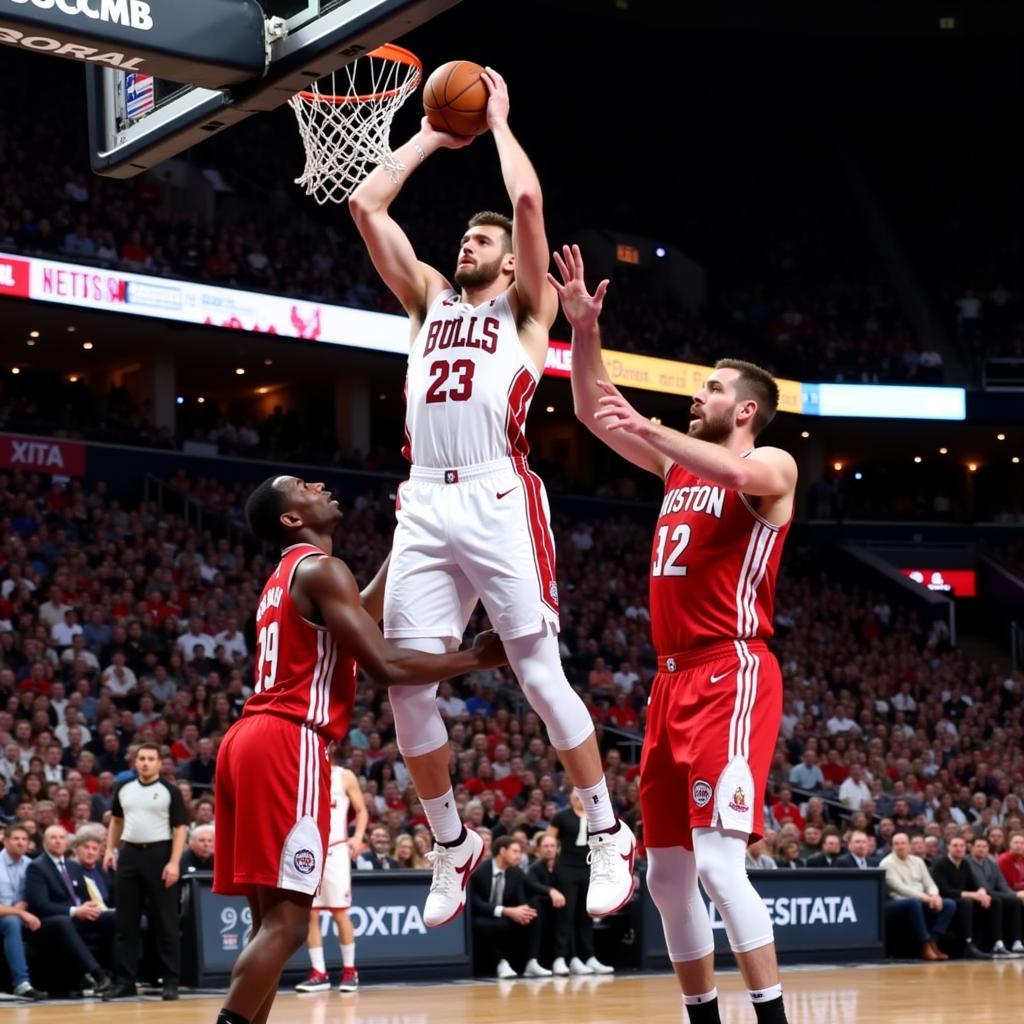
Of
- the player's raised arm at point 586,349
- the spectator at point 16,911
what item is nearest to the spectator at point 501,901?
the spectator at point 16,911

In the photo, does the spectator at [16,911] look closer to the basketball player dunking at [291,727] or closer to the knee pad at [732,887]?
the basketball player dunking at [291,727]

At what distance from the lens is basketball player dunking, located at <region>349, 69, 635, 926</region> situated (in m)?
6.19

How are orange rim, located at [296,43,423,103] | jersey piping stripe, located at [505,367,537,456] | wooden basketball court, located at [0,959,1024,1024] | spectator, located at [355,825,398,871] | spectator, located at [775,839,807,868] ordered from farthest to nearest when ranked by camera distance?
spectator, located at [775,839,807,868]
spectator, located at [355,825,398,871]
wooden basketball court, located at [0,959,1024,1024]
orange rim, located at [296,43,423,103]
jersey piping stripe, located at [505,367,537,456]

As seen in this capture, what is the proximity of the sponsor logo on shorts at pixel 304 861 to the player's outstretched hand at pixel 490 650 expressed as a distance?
0.94 m

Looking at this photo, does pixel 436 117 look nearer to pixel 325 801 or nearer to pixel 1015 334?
pixel 325 801

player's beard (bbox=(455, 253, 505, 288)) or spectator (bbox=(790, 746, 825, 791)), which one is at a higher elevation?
player's beard (bbox=(455, 253, 505, 288))

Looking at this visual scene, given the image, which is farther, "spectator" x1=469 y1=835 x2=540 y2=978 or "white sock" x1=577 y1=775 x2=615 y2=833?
"spectator" x1=469 y1=835 x2=540 y2=978

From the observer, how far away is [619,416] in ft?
20.1

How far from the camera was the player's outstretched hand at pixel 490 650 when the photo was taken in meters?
6.27

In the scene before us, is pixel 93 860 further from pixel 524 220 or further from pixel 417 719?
pixel 524 220

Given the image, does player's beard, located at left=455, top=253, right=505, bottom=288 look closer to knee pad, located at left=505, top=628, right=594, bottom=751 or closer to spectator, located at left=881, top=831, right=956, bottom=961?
knee pad, located at left=505, top=628, right=594, bottom=751

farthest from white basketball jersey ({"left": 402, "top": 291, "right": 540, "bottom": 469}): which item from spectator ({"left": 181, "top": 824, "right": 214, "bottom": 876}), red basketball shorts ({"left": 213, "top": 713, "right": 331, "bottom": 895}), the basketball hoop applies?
spectator ({"left": 181, "top": 824, "right": 214, "bottom": 876})

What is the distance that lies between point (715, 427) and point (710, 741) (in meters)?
1.30

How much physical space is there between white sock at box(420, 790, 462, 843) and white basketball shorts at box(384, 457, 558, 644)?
25.2 inches
